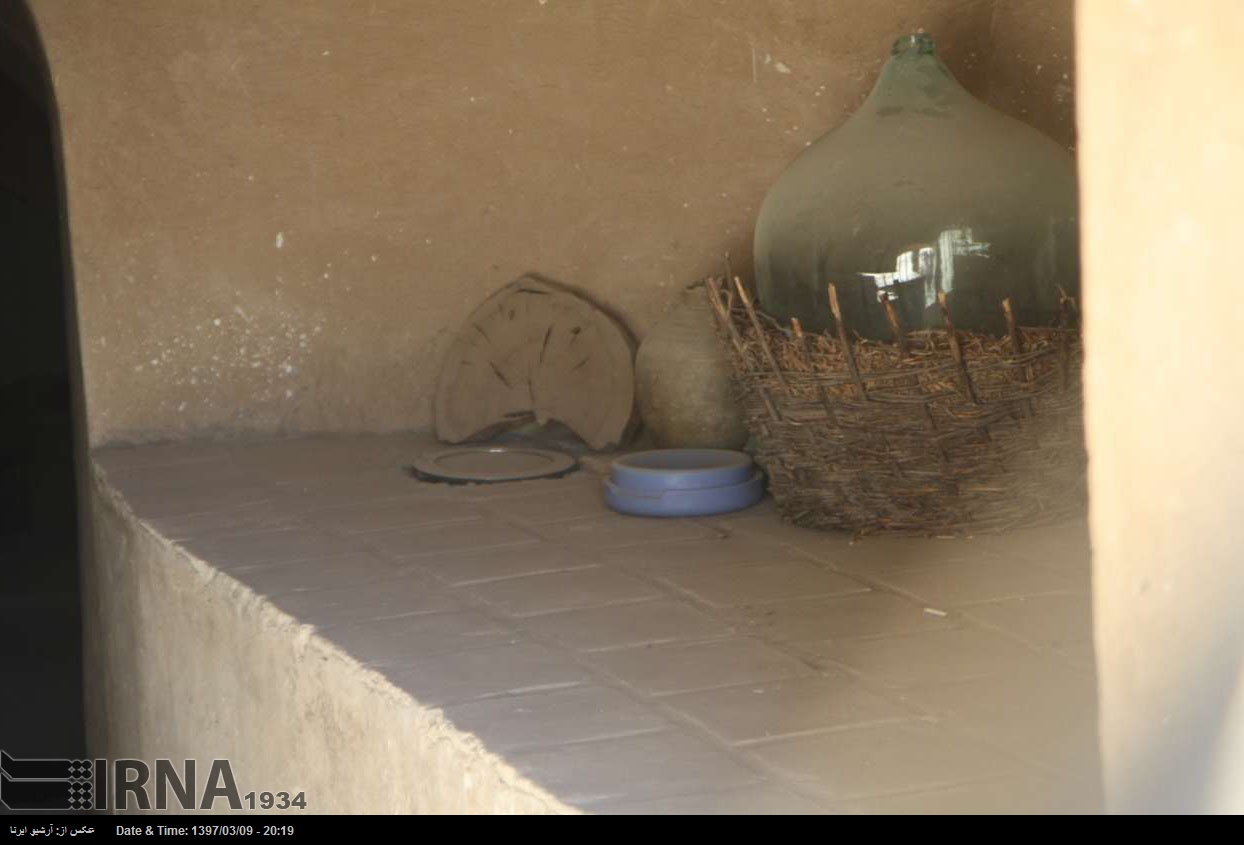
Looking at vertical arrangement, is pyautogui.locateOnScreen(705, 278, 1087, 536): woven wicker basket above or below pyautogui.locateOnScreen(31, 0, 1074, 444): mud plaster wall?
below

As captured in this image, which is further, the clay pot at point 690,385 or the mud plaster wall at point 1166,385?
the clay pot at point 690,385

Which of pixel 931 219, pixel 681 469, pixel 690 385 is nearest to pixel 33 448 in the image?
pixel 690 385

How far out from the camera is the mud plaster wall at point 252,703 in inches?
71.2

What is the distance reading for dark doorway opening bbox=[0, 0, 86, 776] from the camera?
5.30 meters

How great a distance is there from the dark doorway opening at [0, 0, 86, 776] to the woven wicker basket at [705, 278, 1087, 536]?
2148mm

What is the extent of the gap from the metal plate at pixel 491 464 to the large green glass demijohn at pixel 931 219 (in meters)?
0.75

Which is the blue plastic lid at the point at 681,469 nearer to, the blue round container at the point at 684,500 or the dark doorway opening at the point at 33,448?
the blue round container at the point at 684,500

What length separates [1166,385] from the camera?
947 mm

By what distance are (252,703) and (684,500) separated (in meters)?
0.90

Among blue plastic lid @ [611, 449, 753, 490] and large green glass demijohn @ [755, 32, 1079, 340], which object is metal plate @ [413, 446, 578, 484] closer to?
blue plastic lid @ [611, 449, 753, 490]

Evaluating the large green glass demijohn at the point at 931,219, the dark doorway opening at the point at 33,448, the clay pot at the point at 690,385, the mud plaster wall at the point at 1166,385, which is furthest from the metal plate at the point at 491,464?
the mud plaster wall at the point at 1166,385

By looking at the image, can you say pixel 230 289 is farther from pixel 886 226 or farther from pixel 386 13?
pixel 886 226

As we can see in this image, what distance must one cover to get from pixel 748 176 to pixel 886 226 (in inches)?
40.2

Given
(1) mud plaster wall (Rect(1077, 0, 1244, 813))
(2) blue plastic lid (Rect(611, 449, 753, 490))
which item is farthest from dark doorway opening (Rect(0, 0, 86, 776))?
(1) mud plaster wall (Rect(1077, 0, 1244, 813))
